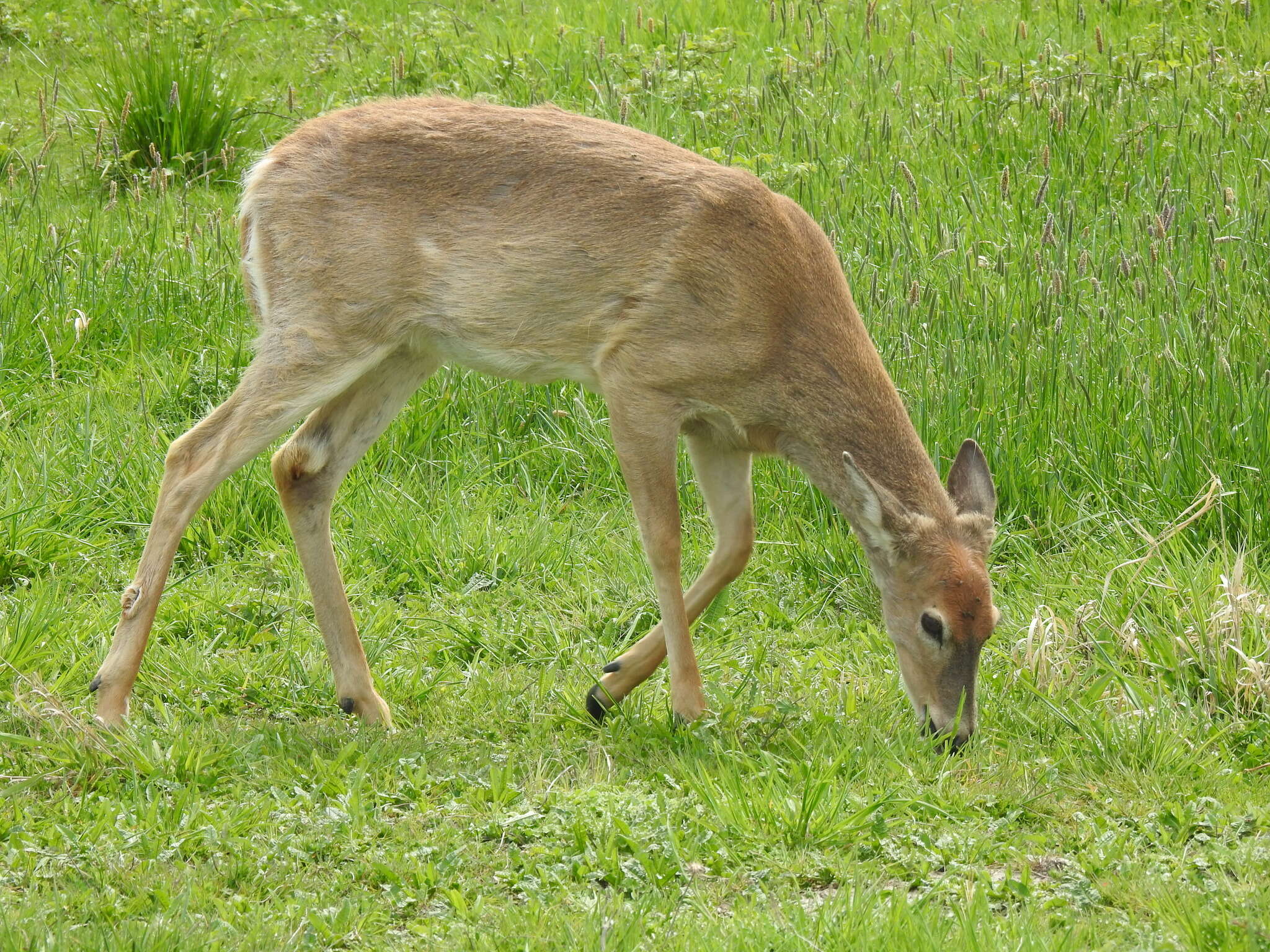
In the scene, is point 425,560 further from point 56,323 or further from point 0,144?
point 0,144

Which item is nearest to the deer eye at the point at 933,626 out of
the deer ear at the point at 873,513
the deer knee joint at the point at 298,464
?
the deer ear at the point at 873,513

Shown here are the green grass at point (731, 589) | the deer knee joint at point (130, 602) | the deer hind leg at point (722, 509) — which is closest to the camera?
the green grass at point (731, 589)

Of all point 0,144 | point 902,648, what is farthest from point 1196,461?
point 0,144

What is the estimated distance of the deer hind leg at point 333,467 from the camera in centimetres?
538

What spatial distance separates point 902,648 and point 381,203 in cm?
235

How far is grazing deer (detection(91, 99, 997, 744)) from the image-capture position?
5074 mm

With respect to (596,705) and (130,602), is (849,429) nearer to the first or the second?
(596,705)

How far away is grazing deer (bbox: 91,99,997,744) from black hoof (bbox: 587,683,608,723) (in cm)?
1

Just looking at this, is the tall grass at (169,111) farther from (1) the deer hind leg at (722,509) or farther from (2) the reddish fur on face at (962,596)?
(2) the reddish fur on face at (962,596)

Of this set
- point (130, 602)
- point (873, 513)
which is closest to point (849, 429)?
point (873, 513)

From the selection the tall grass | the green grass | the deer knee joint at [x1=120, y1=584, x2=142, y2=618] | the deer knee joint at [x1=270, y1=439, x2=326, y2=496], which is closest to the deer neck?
the green grass

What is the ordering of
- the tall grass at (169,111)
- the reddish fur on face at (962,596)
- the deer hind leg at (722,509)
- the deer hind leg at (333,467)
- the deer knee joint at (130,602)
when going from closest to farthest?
the reddish fur on face at (962,596) → the deer knee joint at (130,602) → the deer hind leg at (333,467) → the deer hind leg at (722,509) → the tall grass at (169,111)

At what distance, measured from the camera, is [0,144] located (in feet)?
31.5

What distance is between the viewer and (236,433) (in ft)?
17.0
